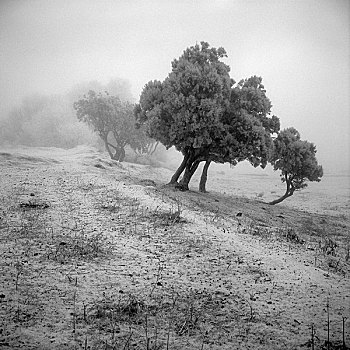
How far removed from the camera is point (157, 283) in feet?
20.4

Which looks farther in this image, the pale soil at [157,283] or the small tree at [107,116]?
the small tree at [107,116]

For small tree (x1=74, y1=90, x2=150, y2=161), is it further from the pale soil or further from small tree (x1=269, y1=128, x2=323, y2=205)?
the pale soil

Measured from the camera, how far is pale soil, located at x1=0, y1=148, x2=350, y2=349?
4.59 metres

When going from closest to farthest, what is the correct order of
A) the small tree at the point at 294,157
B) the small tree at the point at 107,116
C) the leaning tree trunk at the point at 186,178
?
the leaning tree trunk at the point at 186,178
the small tree at the point at 294,157
the small tree at the point at 107,116

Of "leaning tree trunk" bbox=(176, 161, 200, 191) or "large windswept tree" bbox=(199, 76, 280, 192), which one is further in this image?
"leaning tree trunk" bbox=(176, 161, 200, 191)

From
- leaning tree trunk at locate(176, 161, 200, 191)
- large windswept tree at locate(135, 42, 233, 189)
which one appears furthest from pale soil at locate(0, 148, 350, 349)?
leaning tree trunk at locate(176, 161, 200, 191)

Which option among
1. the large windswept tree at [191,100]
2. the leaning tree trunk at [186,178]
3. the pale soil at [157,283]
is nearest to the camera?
the pale soil at [157,283]

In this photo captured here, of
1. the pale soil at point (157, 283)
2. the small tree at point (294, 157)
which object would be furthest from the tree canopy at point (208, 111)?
the pale soil at point (157, 283)

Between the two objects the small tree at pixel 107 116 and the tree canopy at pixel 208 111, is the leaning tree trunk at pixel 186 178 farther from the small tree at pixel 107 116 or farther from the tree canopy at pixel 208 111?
the small tree at pixel 107 116

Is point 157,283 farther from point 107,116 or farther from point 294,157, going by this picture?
point 107,116

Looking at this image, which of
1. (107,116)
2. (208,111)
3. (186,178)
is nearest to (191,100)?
(208,111)

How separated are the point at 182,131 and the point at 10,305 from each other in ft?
54.8

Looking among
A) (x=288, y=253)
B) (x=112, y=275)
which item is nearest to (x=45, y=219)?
(x=112, y=275)

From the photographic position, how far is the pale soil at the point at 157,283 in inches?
181
